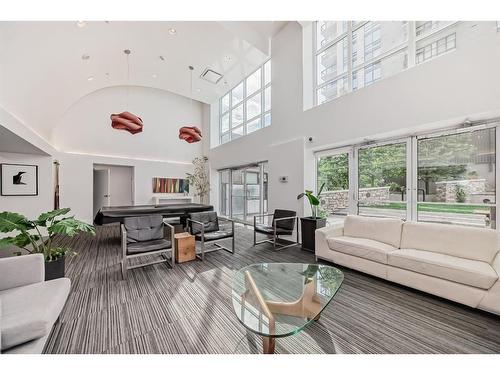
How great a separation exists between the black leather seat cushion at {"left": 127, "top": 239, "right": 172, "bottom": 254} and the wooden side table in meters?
0.23

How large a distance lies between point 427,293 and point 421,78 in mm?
2910

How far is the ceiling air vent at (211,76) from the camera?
20.6 ft

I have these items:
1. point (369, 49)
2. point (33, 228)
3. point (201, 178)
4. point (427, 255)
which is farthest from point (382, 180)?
point (201, 178)

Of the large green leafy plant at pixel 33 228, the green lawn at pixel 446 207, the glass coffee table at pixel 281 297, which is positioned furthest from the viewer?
the green lawn at pixel 446 207

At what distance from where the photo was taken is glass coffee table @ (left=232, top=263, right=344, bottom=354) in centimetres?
146

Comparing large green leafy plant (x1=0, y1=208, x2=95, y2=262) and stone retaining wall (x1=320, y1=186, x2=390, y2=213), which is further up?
stone retaining wall (x1=320, y1=186, x2=390, y2=213)

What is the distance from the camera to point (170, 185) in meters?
8.56

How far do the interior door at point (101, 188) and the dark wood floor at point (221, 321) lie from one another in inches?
206

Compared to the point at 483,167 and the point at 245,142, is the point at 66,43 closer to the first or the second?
the point at 245,142

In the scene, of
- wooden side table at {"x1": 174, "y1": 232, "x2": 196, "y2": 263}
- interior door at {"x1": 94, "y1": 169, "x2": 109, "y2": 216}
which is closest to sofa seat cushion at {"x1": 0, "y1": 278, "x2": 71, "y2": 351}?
wooden side table at {"x1": 174, "y1": 232, "x2": 196, "y2": 263}

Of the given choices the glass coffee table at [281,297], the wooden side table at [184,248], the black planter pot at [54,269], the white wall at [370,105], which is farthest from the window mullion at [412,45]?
the black planter pot at [54,269]

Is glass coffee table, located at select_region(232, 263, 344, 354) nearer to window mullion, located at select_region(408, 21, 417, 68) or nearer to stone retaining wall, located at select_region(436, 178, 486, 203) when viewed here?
stone retaining wall, located at select_region(436, 178, 486, 203)

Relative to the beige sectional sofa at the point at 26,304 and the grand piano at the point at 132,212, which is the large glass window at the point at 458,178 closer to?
the beige sectional sofa at the point at 26,304

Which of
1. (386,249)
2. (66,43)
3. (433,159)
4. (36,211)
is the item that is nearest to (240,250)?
(386,249)
